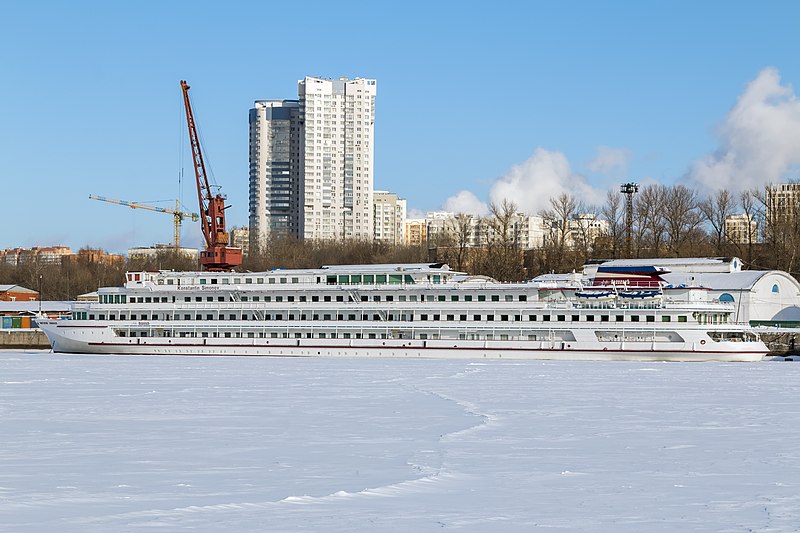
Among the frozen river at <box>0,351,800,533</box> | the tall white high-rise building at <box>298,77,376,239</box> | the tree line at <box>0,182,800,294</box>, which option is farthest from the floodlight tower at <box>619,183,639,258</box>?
the tall white high-rise building at <box>298,77,376,239</box>

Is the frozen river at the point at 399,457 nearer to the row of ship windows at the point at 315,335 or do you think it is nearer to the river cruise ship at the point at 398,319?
the river cruise ship at the point at 398,319

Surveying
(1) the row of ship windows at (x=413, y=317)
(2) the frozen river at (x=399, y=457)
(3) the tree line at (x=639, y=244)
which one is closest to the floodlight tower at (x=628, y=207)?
(3) the tree line at (x=639, y=244)

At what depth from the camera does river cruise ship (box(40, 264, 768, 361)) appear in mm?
56812

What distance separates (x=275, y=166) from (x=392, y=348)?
128 m

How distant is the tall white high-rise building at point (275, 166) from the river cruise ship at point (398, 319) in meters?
114

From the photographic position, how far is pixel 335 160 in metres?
184

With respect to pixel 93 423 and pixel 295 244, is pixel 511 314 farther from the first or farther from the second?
pixel 295 244

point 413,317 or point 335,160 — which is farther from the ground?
point 335,160

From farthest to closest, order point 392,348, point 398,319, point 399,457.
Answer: point 398,319, point 392,348, point 399,457

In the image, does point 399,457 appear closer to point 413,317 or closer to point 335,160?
point 413,317

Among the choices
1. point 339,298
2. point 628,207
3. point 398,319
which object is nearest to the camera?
point 398,319

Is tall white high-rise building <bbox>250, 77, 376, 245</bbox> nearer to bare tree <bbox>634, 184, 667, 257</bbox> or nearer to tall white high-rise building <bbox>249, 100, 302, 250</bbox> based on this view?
tall white high-rise building <bbox>249, 100, 302, 250</bbox>

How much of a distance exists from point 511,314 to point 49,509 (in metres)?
46.4

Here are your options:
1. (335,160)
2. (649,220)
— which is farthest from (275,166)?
(649,220)
